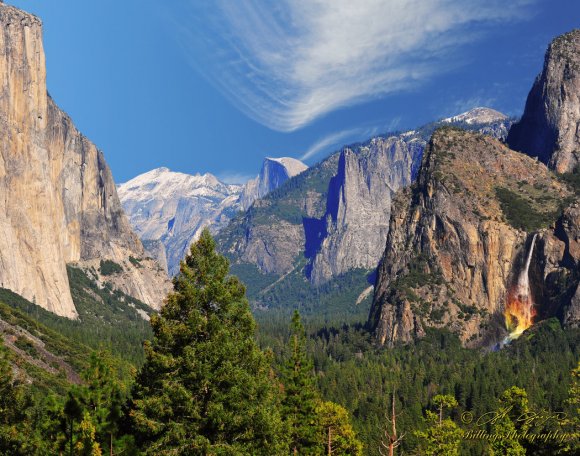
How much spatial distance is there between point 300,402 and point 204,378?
→ 34.4m

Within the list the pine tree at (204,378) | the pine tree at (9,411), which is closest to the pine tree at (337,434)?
the pine tree at (9,411)

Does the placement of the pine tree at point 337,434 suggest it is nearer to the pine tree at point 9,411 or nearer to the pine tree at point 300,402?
the pine tree at point 300,402

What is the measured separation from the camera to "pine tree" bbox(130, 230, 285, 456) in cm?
2955

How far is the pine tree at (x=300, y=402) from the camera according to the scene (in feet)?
203

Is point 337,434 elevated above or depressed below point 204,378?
below

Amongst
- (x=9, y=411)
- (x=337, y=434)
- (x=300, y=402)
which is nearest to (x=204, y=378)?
(x=9, y=411)

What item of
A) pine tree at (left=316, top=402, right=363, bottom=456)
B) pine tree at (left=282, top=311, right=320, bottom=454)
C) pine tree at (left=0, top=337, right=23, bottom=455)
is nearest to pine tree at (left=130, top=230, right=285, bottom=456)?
pine tree at (left=0, top=337, right=23, bottom=455)

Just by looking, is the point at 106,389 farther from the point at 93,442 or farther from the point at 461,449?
the point at 461,449

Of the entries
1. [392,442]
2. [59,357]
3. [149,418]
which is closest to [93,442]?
[149,418]

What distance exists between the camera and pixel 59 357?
166625 millimetres

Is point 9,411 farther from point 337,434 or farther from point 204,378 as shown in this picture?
point 337,434

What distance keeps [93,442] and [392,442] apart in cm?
2967

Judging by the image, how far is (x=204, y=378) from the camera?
2995 cm

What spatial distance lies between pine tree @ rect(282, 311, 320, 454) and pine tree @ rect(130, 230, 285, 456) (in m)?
30.4
